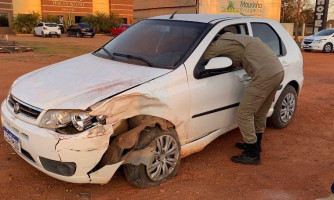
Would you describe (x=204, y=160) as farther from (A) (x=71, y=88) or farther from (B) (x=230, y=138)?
(A) (x=71, y=88)

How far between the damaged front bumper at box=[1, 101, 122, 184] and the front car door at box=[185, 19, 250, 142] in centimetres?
105

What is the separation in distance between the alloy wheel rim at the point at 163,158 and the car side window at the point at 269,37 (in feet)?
6.65

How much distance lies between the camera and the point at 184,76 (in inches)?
135

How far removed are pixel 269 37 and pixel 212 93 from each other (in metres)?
1.65

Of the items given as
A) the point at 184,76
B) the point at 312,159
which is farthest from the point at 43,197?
the point at 312,159

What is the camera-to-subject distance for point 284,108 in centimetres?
513

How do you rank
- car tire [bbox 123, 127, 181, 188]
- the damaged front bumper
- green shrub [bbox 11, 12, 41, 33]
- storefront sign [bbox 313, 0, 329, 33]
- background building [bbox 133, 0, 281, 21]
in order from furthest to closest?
green shrub [bbox 11, 12, 41, 33] < background building [bbox 133, 0, 281, 21] < storefront sign [bbox 313, 0, 329, 33] < car tire [bbox 123, 127, 181, 188] < the damaged front bumper

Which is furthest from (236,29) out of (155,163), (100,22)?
(100,22)

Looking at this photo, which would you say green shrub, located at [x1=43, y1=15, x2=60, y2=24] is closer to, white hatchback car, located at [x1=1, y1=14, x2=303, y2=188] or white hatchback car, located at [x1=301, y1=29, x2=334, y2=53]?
white hatchback car, located at [x1=301, y1=29, x2=334, y2=53]

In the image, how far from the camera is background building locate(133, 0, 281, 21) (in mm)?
33156

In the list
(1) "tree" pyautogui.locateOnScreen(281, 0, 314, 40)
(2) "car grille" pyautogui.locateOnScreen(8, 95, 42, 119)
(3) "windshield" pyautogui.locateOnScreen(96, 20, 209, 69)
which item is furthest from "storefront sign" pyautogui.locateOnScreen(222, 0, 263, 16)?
(2) "car grille" pyautogui.locateOnScreen(8, 95, 42, 119)

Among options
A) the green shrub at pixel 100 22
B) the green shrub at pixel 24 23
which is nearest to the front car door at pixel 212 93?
the green shrub at pixel 24 23

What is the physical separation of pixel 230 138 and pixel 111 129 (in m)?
2.42

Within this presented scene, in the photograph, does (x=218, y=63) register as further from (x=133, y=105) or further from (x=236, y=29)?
(x=133, y=105)
